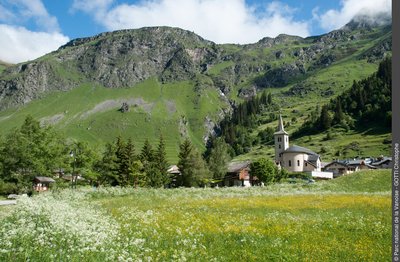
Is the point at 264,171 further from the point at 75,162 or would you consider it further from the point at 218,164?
the point at 218,164

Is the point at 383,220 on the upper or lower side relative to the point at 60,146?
lower

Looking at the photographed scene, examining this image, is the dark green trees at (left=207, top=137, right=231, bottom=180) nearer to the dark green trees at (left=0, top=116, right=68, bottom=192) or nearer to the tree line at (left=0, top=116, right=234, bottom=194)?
the tree line at (left=0, top=116, right=234, bottom=194)

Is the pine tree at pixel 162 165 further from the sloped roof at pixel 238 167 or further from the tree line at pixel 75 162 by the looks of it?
the sloped roof at pixel 238 167

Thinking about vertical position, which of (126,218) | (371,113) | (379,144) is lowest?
(126,218)

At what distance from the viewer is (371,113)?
199750 millimetres

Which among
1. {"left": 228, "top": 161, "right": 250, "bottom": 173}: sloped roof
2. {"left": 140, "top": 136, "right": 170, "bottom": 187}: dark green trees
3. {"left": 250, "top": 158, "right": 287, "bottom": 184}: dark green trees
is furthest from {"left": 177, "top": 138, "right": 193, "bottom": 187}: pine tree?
{"left": 228, "top": 161, "right": 250, "bottom": 173}: sloped roof

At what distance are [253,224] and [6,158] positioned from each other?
55.1 metres

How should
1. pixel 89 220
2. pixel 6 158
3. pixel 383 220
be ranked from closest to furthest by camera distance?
pixel 89 220
pixel 383 220
pixel 6 158

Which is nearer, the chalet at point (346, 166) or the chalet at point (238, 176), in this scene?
the chalet at point (238, 176)

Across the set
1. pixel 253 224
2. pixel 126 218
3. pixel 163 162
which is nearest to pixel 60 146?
pixel 163 162

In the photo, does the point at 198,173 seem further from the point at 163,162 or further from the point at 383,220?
the point at 383,220

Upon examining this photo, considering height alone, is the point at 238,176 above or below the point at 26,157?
below

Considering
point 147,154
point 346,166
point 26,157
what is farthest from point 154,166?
point 346,166

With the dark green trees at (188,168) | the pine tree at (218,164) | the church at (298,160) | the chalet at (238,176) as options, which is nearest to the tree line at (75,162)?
the dark green trees at (188,168)
